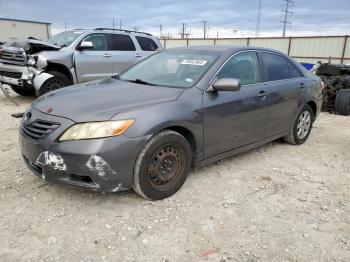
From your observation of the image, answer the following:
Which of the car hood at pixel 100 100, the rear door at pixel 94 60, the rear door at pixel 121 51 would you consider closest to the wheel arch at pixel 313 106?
the car hood at pixel 100 100

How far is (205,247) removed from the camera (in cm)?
277

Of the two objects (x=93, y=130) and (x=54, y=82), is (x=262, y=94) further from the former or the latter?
(x=54, y=82)

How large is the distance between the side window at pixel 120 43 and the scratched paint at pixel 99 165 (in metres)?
6.79

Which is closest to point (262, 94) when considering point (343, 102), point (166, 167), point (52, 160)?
point (166, 167)

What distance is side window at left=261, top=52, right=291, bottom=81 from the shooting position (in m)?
4.68

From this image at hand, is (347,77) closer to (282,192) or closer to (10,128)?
(282,192)

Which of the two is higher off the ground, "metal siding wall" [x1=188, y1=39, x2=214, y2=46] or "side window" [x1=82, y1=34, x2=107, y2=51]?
"side window" [x1=82, y1=34, x2=107, y2=51]

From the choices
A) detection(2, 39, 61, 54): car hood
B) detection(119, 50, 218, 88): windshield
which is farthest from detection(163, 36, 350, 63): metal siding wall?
detection(119, 50, 218, 88): windshield

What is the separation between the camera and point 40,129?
10.5ft

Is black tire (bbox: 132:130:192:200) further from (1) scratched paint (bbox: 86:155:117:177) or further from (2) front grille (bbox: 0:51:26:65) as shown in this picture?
(2) front grille (bbox: 0:51:26:65)

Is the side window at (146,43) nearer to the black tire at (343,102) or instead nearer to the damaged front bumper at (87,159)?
the black tire at (343,102)

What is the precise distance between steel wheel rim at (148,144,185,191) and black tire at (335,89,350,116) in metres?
6.25

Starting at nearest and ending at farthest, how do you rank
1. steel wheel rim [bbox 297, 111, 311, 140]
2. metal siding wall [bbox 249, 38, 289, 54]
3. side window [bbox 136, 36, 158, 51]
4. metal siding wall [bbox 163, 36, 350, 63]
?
steel wheel rim [bbox 297, 111, 311, 140]
side window [bbox 136, 36, 158, 51]
metal siding wall [bbox 163, 36, 350, 63]
metal siding wall [bbox 249, 38, 289, 54]

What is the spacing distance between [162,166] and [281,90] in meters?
2.28
